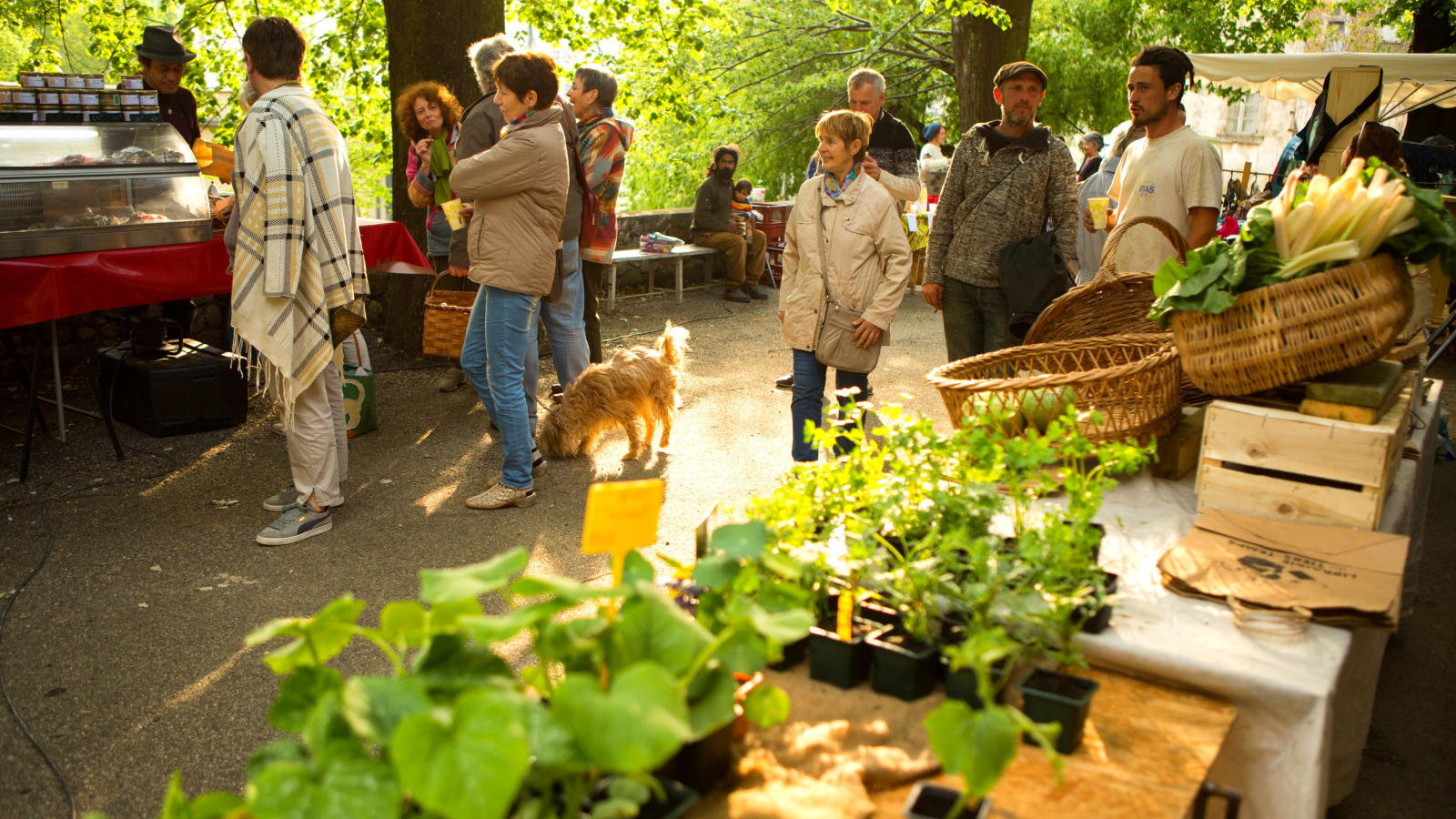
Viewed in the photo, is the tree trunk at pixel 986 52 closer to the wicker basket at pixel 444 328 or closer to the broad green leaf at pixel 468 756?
the wicker basket at pixel 444 328

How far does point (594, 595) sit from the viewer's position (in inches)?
49.1

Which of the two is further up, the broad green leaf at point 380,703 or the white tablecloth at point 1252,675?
the broad green leaf at point 380,703

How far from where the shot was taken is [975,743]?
123 centimetres

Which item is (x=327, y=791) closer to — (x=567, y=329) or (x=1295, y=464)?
(x=1295, y=464)

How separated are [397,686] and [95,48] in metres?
11.1

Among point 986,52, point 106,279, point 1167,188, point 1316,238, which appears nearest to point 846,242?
point 1167,188

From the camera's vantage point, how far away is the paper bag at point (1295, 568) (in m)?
1.94

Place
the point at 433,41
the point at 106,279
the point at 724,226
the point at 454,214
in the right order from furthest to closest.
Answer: the point at 724,226, the point at 433,41, the point at 454,214, the point at 106,279

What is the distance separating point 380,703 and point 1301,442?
7.11 ft

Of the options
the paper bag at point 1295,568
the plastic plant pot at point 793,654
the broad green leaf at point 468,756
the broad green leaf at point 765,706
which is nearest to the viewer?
the broad green leaf at point 468,756

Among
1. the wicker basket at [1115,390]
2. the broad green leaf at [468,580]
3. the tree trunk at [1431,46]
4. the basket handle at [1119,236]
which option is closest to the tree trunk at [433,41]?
the basket handle at [1119,236]

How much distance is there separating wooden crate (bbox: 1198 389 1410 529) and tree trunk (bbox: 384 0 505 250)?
19.9ft

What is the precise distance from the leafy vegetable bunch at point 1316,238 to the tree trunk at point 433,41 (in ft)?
19.4

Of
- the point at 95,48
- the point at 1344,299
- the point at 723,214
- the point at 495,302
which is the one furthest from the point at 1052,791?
the point at 95,48
